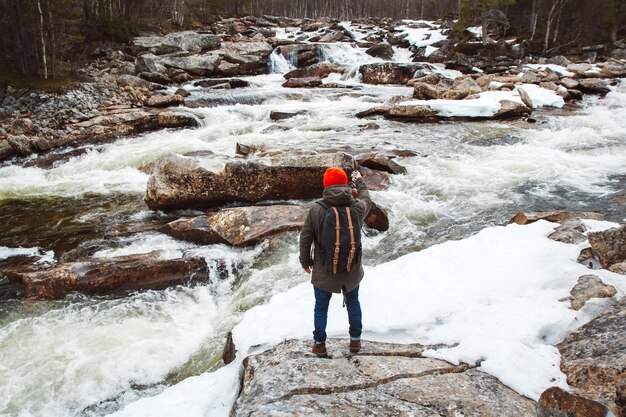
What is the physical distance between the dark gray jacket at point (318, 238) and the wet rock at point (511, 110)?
50.0 ft

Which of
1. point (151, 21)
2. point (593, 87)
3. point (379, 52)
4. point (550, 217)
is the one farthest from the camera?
point (151, 21)

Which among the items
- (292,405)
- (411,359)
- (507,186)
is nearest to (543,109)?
(507,186)

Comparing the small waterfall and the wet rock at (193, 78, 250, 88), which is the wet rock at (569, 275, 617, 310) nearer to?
the wet rock at (193, 78, 250, 88)

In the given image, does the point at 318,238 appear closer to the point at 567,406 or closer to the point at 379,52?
the point at 567,406

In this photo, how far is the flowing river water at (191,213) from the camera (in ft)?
15.9

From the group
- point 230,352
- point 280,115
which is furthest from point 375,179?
point 280,115

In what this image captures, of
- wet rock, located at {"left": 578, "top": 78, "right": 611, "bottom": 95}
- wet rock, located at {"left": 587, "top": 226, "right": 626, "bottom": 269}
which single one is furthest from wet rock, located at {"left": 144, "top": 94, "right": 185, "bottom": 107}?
wet rock, located at {"left": 578, "top": 78, "right": 611, "bottom": 95}

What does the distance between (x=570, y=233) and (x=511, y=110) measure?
12447mm

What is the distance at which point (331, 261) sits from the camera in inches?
137

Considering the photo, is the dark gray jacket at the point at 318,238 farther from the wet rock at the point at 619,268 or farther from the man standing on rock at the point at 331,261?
the wet rock at the point at 619,268

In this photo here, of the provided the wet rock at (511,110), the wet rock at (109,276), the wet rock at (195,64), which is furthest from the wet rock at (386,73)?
the wet rock at (109,276)

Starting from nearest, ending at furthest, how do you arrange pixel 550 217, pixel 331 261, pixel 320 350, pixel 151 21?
pixel 331 261
pixel 320 350
pixel 550 217
pixel 151 21

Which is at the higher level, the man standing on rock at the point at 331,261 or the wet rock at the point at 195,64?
the wet rock at the point at 195,64

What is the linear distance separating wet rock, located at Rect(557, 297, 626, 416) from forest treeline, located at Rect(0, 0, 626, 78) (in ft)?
71.1
